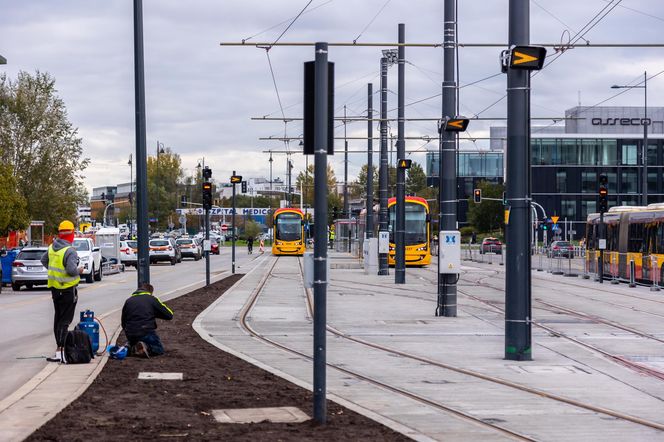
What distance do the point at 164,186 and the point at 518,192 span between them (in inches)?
4578

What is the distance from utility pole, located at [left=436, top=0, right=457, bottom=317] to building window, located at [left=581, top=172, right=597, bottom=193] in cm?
9083

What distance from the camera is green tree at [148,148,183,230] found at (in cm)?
12369

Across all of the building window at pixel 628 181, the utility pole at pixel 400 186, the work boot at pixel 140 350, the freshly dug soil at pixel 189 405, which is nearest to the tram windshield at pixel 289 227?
the utility pole at pixel 400 186

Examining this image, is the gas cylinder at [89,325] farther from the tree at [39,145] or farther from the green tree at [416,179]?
the green tree at [416,179]

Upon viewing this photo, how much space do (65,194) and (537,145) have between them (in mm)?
60428

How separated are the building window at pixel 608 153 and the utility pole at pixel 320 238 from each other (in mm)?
103405

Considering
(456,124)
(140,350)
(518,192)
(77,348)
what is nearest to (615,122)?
(456,124)

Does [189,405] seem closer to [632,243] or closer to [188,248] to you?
[632,243]

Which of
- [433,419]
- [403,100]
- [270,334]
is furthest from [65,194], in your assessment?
[433,419]

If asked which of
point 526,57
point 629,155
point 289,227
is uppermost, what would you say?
point 629,155

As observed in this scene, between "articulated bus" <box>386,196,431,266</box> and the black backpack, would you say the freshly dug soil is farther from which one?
"articulated bus" <box>386,196,431,266</box>

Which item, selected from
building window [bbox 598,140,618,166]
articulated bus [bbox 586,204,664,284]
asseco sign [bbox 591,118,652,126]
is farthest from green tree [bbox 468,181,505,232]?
articulated bus [bbox 586,204,664,284]

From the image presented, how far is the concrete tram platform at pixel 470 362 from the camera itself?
34.2ft

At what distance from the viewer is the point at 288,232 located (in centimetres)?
7712
